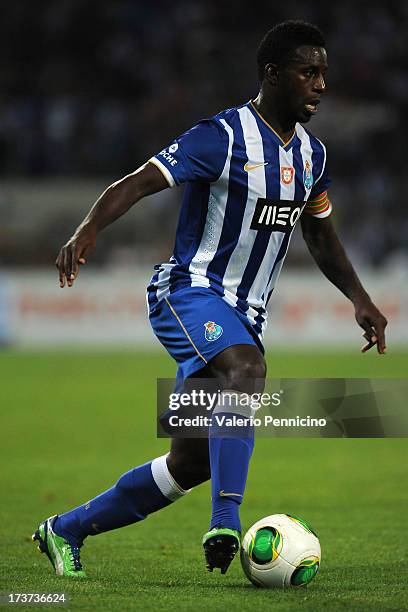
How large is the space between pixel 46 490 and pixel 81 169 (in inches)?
549

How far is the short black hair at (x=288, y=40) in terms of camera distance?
455 cm

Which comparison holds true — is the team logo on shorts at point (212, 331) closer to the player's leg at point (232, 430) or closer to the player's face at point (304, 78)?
the player's leg at point (232, 430)

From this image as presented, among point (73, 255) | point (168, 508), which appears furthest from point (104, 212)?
point (168, 508)

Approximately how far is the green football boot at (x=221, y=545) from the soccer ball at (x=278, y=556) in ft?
1.04

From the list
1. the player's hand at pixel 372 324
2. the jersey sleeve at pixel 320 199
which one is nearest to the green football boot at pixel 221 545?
the player's hand at pixel 372 324

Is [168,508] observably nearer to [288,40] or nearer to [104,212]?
[104,212]

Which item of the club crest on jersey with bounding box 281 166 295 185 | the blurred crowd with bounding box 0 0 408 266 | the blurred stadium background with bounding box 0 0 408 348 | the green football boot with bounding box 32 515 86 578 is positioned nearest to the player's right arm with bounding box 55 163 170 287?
the club crest on jersey with bounding box 281 166 295 185

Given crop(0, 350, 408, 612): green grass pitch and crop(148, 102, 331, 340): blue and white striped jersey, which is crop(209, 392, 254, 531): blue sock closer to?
crop(0, 350, 408, 612): green grass pitch

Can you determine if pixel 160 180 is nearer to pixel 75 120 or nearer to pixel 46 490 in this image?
pixel 46 490

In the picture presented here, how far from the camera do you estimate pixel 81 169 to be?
20.8 metres

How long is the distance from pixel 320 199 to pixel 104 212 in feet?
4.14

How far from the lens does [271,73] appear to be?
462 cm

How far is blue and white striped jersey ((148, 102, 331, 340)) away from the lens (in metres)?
4.55

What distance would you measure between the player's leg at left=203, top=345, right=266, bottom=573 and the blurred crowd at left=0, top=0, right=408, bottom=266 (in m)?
15.7
